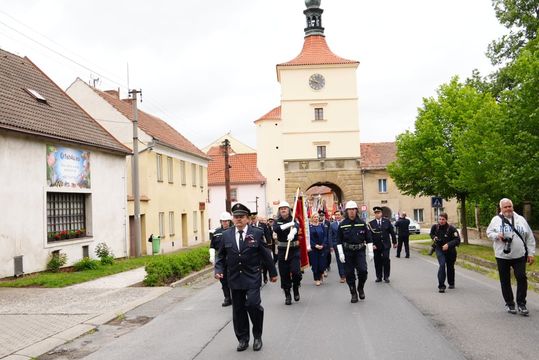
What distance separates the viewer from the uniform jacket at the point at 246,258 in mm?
7887

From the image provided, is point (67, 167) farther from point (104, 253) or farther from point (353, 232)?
point (353, 232)

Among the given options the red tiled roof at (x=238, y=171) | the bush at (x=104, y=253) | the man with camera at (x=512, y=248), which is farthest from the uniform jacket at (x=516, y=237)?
the red tiled roof at (x=238, y=171)

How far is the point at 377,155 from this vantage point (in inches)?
2534

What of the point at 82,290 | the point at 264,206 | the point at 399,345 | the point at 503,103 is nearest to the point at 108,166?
the point at 82,290

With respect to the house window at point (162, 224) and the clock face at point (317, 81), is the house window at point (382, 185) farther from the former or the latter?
the house window at point (162, 224)

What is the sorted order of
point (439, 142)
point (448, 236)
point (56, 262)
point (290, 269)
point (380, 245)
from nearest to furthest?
point (290, 269), point (448, 236), point (380, 245), point (56, 262), point (439, 142)

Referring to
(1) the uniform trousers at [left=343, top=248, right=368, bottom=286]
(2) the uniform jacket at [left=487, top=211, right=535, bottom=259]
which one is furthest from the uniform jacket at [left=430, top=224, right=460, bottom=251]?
(2) the uniform jacket at [left=487, top=211, right=535, bottom=259]

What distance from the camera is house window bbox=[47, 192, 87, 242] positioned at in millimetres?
20625

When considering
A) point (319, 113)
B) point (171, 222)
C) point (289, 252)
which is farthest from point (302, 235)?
point (319, 113)

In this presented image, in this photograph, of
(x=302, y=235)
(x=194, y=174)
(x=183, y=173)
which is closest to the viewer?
(x=302, y=235)

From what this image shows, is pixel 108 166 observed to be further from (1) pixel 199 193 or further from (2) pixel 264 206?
(2) pixel 264 206

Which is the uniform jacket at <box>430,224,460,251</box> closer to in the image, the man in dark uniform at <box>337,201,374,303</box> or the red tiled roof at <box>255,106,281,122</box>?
the man in dark uniform at <box>337,201,374,303</box>

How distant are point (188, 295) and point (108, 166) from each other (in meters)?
12.5

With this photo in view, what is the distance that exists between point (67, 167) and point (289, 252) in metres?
11.7
